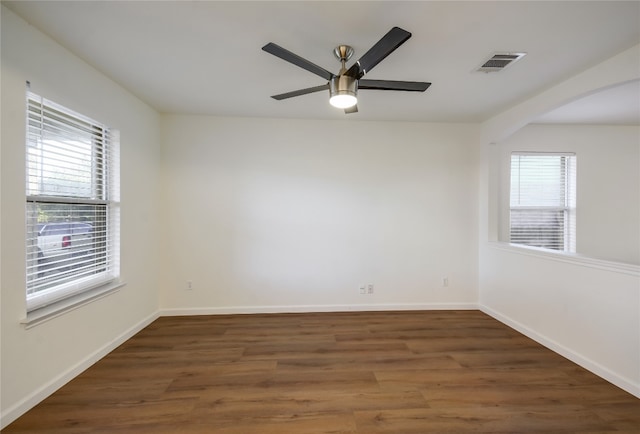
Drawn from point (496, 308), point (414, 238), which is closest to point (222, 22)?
point (414, 238)

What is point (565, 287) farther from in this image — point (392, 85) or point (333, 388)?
point (392, 85)

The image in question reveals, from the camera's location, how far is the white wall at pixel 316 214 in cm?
337

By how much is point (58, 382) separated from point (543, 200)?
5.63 m

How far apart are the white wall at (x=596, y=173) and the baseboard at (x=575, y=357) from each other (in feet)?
3.79

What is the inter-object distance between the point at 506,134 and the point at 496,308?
2182mm

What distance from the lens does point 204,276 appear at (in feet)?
11.1

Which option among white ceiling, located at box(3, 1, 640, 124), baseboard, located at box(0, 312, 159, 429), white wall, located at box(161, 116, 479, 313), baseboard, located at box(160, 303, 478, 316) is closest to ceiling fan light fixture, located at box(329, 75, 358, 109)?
white ceiling, located at box(3, 1, 640, 124)

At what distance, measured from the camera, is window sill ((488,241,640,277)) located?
2.00 meters

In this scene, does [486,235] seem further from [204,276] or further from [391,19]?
[204,276]

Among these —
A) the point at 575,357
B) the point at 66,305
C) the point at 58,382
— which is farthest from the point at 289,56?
the point at 575,357

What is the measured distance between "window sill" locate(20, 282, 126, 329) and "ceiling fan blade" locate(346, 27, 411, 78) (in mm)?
2671

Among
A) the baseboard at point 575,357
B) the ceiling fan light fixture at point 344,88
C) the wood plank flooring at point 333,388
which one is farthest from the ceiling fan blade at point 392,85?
the baseboard at point 575,357

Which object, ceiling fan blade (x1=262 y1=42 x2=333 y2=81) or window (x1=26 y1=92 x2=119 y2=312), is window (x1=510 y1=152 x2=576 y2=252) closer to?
ceiling fan blade (x1=262 y1=42 x2=333 y2=81)

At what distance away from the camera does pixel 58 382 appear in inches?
76.7
